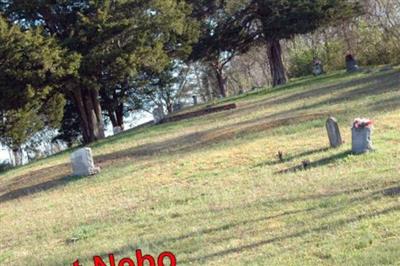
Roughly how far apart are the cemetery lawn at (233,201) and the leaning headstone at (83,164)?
275mm

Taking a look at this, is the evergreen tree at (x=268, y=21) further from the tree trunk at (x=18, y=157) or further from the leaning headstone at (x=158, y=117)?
the tree trunk at (x=18, y=157)

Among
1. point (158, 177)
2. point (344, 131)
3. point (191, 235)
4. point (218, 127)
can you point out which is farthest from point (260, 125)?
point (191, 235)

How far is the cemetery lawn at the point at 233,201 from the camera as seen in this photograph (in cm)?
589

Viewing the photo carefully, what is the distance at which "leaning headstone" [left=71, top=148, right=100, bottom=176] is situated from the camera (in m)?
14.5

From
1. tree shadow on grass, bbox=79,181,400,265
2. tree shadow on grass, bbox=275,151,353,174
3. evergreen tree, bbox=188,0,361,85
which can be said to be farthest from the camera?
evergreen tree, bbox=188,0,361,85

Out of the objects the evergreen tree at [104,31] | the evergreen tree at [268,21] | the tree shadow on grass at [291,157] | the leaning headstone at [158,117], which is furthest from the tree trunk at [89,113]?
→ the tree shadow on grass at [291,157]

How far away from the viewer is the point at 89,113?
2883cm

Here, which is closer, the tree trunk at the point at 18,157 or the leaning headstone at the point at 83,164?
the leaning headstone at the point at 83,164

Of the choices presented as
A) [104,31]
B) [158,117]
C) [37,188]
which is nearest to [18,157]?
[158,117]

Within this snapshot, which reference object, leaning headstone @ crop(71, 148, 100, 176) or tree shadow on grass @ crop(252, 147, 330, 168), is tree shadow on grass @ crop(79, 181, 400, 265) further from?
leaning headstone @ crop(71, 148, 100, 176)

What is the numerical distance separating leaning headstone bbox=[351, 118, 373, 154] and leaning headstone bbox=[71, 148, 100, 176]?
23.2 feet

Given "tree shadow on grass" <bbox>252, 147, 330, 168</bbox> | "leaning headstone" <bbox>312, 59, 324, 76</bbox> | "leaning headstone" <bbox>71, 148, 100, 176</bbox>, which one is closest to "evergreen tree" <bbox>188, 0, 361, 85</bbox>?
"leaning headstone" <bbox>312, 59, 324, 76</bbox>

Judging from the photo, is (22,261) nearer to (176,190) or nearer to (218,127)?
(176,190)

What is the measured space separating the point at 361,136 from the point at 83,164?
24.3 feet
